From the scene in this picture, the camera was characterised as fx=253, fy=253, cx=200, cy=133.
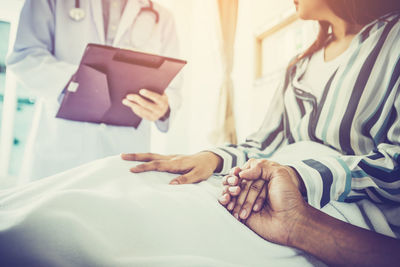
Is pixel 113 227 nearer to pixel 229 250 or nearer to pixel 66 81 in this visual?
pixel 229 250

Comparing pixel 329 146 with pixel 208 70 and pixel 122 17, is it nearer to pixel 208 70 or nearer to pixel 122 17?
pixel 122 17

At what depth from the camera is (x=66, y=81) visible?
124 cm

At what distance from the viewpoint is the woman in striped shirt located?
1.49ft

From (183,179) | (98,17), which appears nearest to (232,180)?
(183,179)

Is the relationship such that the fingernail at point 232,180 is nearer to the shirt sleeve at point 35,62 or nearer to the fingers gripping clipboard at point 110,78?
the fingers gripping clipboard at point 110,78

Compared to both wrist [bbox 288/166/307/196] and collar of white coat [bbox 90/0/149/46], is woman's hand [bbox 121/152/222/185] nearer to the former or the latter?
wrist [bbox 288/166/307/196]

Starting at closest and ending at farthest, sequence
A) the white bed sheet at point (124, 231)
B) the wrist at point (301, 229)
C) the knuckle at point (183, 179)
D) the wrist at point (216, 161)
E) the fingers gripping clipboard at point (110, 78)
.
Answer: the white bed sheet at point (124, 231) → the wrist at point (301, 229) → the knuckle at point (183, 179) → the wrist at point (216, 161) → the fingers gripping clipboard at point (110, 78)

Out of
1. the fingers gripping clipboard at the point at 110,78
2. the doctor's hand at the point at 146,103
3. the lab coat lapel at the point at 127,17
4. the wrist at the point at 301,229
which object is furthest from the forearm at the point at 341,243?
the lab coat lapel at the point at 127,17

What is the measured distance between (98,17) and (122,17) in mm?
132

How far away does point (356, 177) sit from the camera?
1.88 ft

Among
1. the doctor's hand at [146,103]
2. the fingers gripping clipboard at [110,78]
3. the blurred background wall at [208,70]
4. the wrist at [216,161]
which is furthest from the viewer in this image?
the blurred background wall at [208,70]

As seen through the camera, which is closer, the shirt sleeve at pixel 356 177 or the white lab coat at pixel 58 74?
the shirt sleeve at pixel 356 177

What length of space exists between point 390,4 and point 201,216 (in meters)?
0.90

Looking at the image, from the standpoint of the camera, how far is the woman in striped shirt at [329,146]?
454mm
